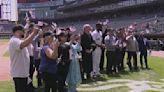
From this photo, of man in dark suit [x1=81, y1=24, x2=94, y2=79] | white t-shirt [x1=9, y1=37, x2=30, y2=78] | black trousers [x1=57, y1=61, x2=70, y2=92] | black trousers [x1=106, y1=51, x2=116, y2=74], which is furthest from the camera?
black trousers [x1=106, y1=51, x2=116, y2=74]

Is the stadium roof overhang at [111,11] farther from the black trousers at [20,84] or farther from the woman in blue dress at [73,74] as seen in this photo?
the black trousers at [20,84]

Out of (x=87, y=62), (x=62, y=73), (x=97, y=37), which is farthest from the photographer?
(x=97, y=37)

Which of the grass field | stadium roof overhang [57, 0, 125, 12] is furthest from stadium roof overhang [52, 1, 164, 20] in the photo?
the grass field

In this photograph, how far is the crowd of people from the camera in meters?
8.62

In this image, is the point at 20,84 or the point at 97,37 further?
the point at 97,37

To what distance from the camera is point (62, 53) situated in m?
11.4

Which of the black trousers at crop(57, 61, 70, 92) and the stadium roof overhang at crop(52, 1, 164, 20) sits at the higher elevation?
the stadium roof overhang at crop(52, 1, 164, 20)

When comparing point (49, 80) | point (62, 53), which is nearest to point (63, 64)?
point (62, 53)

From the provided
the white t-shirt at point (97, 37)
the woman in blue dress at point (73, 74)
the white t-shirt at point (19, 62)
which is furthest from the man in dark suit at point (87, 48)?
the white t-shirt at point (19, 62)

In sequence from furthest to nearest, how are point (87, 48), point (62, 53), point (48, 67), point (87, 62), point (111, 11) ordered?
point (111, 11) < point (87, 62) < point (87, 48) < point (62, 53) < point (48, 67)

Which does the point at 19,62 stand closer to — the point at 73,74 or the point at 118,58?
the point at 73,74

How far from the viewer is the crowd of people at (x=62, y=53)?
8.62 meters

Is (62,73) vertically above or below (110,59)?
below

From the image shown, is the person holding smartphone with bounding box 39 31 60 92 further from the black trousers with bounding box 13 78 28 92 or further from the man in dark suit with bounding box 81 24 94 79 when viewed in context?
the man in dark suit with bounding box 81 24 94 79
